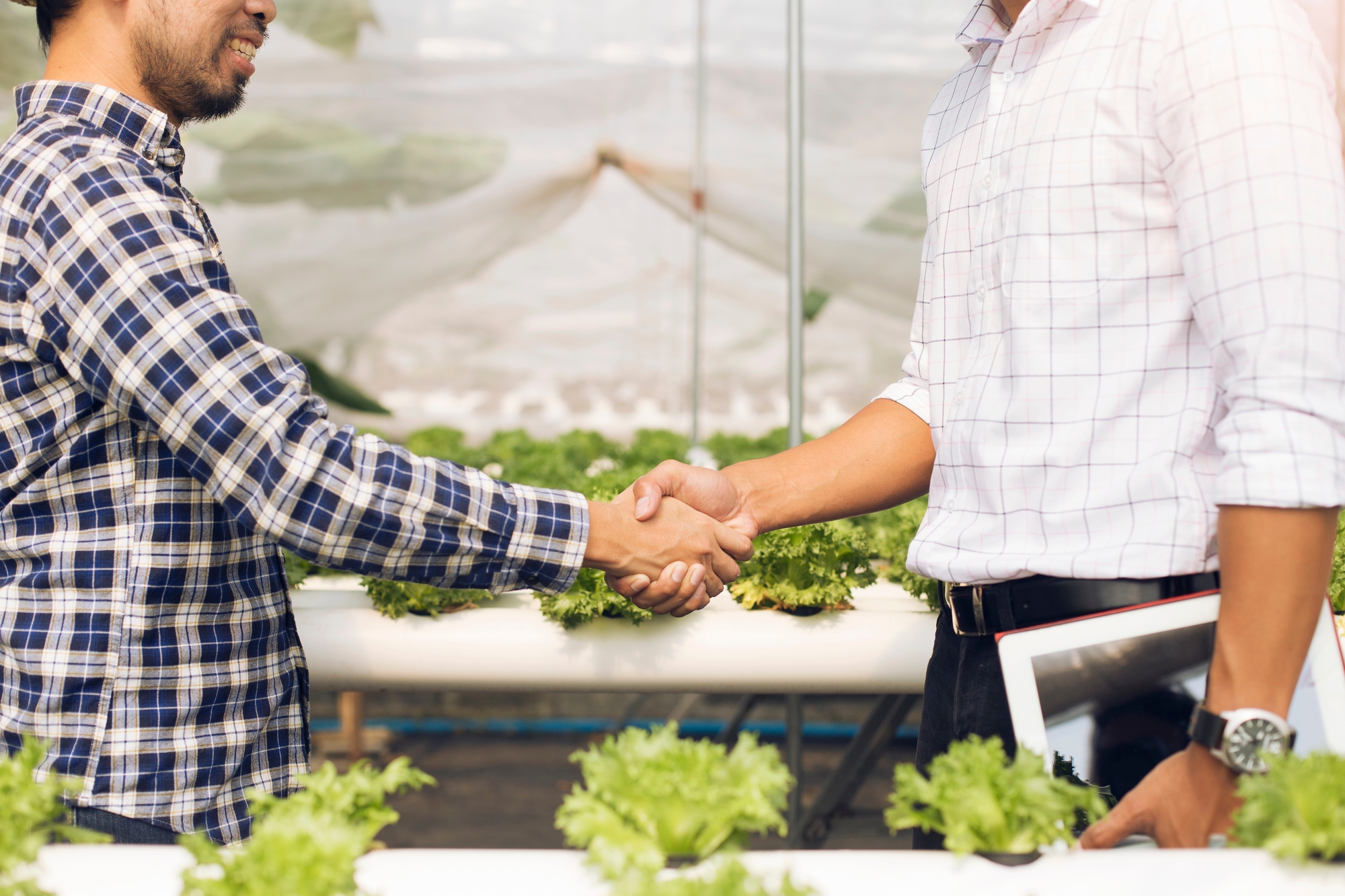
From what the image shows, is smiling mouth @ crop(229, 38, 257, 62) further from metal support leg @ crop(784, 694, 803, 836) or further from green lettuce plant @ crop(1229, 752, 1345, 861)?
metal support leg @ crop(784, 694, 803, 836)

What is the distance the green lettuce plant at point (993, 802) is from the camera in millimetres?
964

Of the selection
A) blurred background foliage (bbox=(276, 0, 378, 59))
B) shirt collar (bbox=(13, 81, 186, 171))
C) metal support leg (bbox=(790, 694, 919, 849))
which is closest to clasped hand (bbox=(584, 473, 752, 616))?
shirt collar (bbox=(13, 81, 186, 171))

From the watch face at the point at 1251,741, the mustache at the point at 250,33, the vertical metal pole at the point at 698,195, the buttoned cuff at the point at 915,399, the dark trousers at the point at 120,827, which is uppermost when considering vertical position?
the vertical metal pole at the point at 698,195

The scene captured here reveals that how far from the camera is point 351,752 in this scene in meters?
4.75

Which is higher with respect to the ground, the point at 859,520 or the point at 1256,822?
the point at 859,520

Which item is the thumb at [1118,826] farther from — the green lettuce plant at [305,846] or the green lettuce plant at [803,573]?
the green lettuce plant at [803,573]

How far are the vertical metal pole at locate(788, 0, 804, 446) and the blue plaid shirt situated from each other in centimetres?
178

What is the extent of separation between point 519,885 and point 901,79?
516 centimetres

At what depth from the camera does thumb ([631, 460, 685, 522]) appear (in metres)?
1.94

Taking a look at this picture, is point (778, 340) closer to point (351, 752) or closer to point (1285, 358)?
point (351, 752)

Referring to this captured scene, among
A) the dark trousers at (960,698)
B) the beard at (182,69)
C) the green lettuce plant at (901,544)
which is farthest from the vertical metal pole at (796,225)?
the beard at (182,69)

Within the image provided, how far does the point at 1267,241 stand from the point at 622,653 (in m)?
1.51

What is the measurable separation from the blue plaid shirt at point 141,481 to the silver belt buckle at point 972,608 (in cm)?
65

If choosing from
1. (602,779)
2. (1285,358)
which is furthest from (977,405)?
(602,779)
